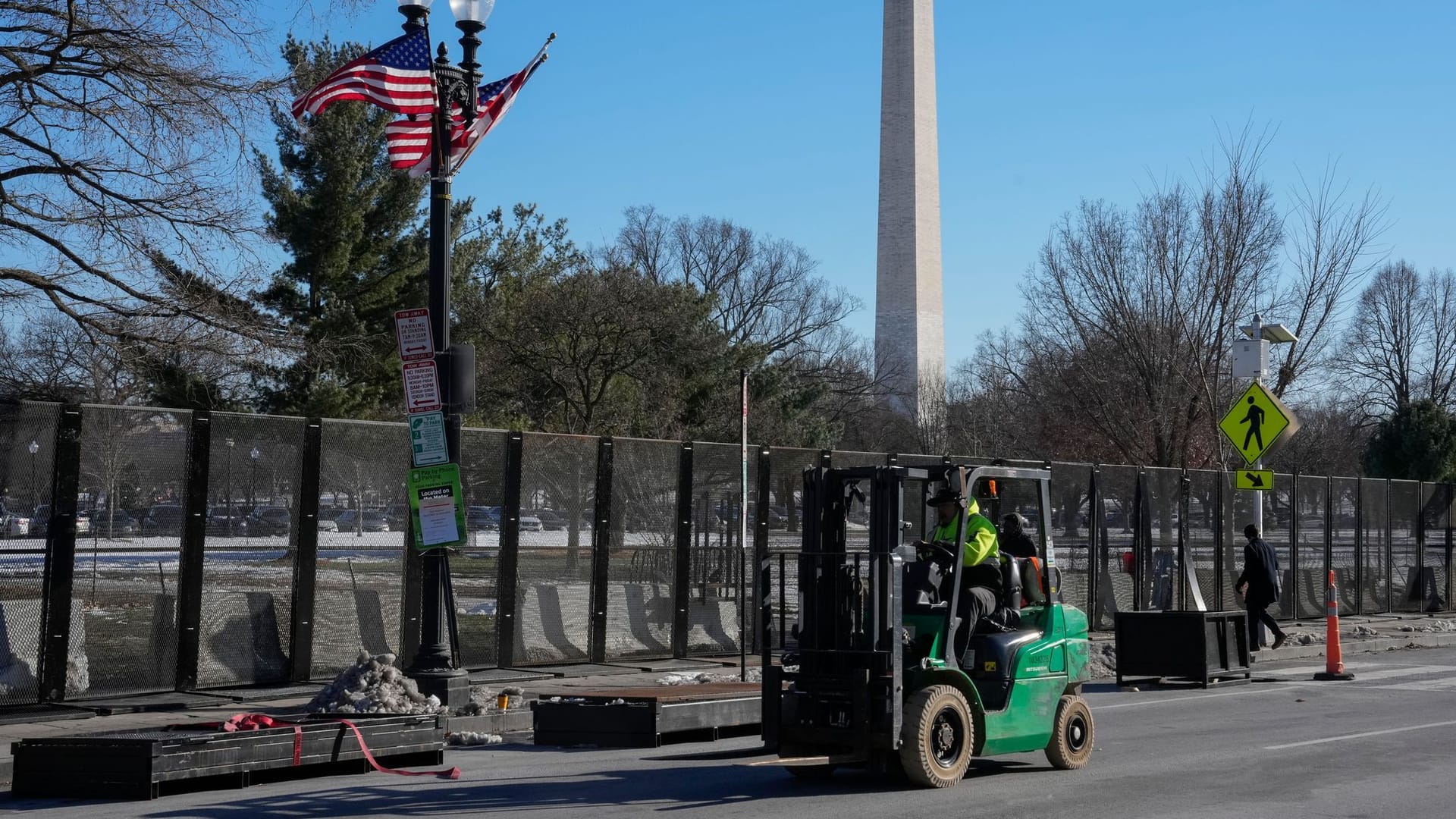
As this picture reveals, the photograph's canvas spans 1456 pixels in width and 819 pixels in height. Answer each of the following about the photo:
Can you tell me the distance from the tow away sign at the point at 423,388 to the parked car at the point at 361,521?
2303 millimetres

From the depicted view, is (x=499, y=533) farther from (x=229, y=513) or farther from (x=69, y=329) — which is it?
(x=69, y=329)

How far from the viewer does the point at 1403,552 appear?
30.2 m

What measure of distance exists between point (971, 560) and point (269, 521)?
24.7ft

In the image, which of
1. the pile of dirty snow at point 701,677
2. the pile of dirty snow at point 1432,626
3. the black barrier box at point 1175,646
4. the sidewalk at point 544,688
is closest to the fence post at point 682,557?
the sidewalk at point 544,688

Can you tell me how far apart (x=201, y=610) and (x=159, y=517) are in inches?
39.0

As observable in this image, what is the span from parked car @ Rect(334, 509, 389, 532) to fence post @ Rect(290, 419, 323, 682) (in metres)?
0.31

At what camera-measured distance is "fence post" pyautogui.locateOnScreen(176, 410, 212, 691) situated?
1356 cm

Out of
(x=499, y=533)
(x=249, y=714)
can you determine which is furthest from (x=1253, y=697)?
(x=249, y=714)

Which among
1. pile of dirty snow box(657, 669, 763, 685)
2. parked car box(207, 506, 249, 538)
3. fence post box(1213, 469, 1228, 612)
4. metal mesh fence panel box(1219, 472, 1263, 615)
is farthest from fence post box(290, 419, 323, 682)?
metal mesh fence panel box(1219, 472, 1263, 615)

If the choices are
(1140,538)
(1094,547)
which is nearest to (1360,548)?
(1140,538)

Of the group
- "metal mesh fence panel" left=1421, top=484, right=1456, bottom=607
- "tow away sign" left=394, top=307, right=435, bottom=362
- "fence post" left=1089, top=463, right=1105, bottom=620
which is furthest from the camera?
"metal mesh fence panel" left=1421, top=484, right=1456, bottom=607

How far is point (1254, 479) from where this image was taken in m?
20.5

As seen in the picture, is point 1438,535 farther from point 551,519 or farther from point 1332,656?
point 551,519

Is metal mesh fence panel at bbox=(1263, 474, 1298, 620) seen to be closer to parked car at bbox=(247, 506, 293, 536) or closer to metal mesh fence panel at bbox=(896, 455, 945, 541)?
metal mesh fence panel at bbox=(896, 455, 945, 541)
